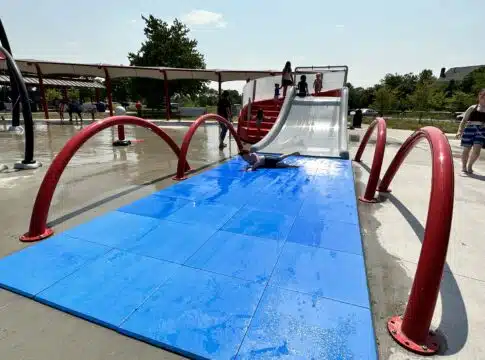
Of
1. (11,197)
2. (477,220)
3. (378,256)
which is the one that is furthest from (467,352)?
(11,197)

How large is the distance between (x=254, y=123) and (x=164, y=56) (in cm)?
2791

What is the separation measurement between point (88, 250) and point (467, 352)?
348cm

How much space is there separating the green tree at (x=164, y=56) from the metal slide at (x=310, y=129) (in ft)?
81.8

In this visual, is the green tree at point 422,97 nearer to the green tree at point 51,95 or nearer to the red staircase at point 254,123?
the red staircase at point 254,123

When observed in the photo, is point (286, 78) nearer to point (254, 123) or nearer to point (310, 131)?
point (254, 123)

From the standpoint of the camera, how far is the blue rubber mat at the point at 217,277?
7.12 ft

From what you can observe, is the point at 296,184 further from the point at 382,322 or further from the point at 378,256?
the point at 382,322

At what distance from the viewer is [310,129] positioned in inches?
415

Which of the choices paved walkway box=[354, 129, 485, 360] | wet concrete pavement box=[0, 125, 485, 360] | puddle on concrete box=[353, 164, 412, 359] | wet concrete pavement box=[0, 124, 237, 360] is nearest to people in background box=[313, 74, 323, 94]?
wet concrete pavement box=[0, 124, 237, 360]

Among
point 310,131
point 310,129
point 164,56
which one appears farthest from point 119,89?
point 310,131

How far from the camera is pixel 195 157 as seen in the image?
9.04 metres

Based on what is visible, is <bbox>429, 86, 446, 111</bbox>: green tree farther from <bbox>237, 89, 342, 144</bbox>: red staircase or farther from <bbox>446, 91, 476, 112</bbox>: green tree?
<bbox>237, 89, 342, 144</bbox>: red staircase

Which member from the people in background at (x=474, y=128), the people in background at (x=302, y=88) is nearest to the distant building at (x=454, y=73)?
the people in background at (x=302, y=88)

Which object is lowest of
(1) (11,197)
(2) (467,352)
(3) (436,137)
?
(2) (467,352)
